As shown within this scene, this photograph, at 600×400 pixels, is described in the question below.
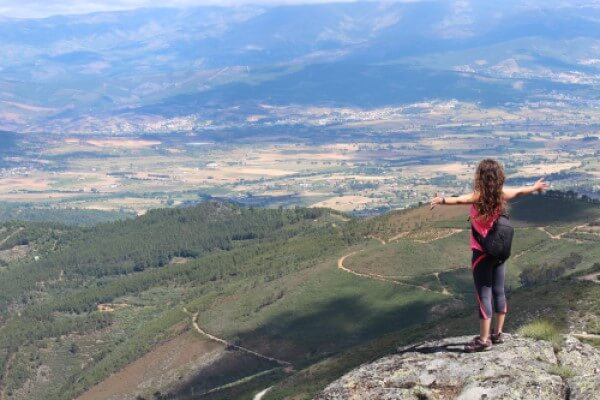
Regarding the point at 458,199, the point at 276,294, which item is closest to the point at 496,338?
the point at 458,199

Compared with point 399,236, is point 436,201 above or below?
above

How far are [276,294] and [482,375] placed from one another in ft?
288

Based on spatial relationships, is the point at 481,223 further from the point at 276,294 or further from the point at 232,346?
the point at 276,294

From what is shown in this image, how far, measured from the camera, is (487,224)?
20.2m

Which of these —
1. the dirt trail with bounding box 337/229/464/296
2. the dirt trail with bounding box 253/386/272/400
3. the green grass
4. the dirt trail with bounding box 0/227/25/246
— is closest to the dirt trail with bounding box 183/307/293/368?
the dirt trail with bounding box 253/386/272/400

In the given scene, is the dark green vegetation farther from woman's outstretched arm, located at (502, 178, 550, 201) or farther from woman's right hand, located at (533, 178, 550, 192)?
woman's outstretched arm, located at (502, 178, 550, 201)

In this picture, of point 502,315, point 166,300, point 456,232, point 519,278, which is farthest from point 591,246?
point 502,315

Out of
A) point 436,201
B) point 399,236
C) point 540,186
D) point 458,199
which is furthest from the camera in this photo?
point 399,236

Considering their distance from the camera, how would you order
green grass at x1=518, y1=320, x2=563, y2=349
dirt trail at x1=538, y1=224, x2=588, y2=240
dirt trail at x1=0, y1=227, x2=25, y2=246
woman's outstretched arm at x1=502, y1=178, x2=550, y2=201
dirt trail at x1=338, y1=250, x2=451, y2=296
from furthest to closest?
dirt trail at x1=0, y1=227, x2=25, y2=246, dirt trail at x1=538, y1=224, x2=588, y2=240, dirt trail at x1=338, y1=250, x2=451, y2=296, green grass at x1=518, y1=320, x2=563, y2=349, woman's outstretched arm at x1=502, y1=178, x2=550, y2=201

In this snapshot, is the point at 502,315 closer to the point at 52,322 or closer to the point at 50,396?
the point at 50,396

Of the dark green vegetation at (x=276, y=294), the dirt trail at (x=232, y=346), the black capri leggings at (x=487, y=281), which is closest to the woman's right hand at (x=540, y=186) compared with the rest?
the black capri leggings at (x=487, y=281)

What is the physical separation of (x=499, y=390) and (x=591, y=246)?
8905 cm

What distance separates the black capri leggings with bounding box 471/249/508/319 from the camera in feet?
67.9

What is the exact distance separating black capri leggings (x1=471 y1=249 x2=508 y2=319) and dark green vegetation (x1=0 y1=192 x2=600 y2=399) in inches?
1135
